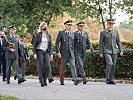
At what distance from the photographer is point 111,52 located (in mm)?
15352

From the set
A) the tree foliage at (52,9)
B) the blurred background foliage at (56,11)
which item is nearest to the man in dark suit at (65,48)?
the blurred background foliage at (56,11)

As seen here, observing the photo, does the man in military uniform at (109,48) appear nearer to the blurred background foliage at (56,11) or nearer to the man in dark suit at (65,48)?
the man in dark suit at (65,48)

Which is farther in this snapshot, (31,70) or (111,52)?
(31,70)

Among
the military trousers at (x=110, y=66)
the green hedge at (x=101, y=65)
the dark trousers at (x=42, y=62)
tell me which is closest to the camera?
the dark trousers at (x=42, y=62)

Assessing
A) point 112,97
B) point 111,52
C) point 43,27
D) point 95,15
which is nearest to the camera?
point 112,97

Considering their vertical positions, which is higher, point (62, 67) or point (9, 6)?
point (9, 6)

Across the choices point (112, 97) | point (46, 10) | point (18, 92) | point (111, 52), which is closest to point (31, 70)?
point (46, 10)

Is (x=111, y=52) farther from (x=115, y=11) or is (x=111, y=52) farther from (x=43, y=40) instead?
(x=115, y=11)

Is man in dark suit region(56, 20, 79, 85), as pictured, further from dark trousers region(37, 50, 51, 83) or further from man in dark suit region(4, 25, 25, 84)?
man in dark suit region(4, 25, 25, 84)

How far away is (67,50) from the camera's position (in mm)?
14867

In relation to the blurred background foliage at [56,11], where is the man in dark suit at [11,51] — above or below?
below

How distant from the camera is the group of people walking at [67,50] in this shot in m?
14.3

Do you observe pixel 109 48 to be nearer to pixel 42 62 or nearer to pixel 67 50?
pixel 67 50

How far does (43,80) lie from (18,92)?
212 cm
